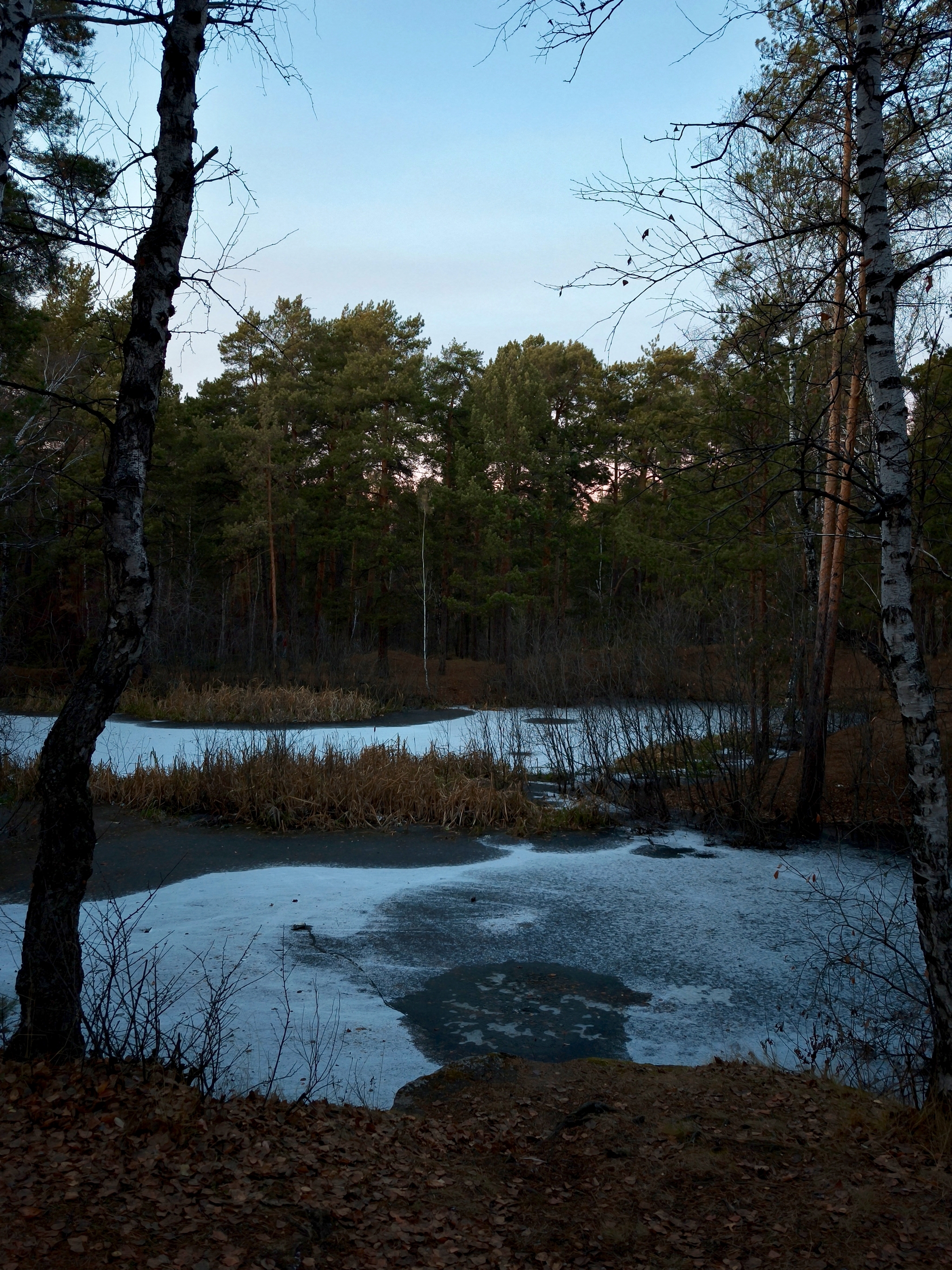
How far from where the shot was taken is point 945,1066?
363cm

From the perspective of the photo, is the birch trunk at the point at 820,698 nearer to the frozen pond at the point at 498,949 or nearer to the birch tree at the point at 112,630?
the frozen pond at the point at 498,949

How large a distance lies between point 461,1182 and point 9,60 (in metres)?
4.97

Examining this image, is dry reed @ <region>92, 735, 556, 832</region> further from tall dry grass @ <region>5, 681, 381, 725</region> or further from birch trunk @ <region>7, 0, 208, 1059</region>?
tall dry grass @ <region>5, 681, 381, 725</region>

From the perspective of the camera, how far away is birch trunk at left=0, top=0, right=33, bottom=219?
3.91 metres

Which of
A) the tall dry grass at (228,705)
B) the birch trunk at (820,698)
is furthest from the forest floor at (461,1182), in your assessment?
the tall dry grass at (228,705)

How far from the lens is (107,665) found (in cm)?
354

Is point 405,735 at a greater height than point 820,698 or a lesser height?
lesser

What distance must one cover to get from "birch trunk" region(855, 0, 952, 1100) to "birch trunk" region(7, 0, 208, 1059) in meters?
2.92

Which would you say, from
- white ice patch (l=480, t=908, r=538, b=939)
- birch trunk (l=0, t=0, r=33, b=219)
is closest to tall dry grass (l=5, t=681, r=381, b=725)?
white ice patch (l=480, t=908, r=538, b=939)

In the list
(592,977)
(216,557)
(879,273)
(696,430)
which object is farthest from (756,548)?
(216,557)

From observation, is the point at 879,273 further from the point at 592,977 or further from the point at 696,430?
the point at 696,430

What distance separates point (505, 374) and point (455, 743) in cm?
1980

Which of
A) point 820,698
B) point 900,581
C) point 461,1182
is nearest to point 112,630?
point 461,1182

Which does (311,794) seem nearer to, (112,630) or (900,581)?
(112,630)
